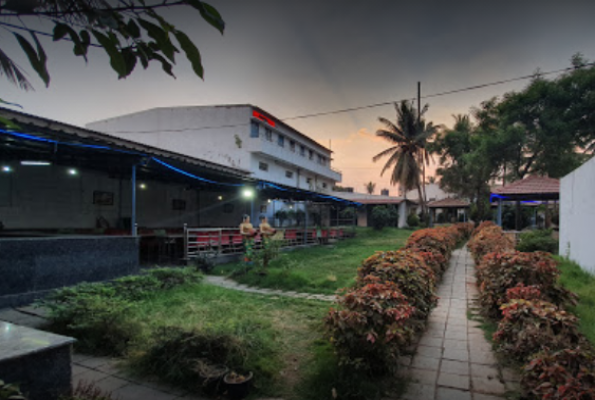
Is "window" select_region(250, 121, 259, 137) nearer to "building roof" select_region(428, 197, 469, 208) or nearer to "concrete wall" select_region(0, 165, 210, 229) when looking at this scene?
"concrete wall" select_region(0, 165, 210, 229)

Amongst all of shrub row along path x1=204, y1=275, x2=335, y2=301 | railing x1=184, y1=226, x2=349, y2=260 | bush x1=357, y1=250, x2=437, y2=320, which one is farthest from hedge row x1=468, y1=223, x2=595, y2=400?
railing x1=184, y1=226, x2=349, y2=260

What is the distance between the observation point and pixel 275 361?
359cm

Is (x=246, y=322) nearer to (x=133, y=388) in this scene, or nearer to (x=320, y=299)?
(x=133, y=388)

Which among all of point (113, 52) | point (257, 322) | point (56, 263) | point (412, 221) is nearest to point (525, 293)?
point (257, 322)

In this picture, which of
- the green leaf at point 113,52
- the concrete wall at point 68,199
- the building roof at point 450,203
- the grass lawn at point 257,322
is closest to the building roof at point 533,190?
the grass lawn at point 257,322

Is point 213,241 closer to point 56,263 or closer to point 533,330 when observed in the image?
point 56,263

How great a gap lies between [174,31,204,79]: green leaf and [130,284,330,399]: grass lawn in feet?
9.17

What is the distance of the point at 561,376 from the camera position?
2.38m

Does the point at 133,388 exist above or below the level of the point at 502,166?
below

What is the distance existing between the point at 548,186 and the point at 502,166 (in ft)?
33.8

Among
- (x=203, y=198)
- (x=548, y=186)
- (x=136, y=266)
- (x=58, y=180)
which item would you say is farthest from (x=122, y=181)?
(x=548, y=186)

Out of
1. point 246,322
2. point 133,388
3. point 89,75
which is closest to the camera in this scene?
point 89,75

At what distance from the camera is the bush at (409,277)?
4289 millimetres

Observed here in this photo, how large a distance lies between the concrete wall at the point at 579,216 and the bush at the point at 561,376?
5.76 meters
